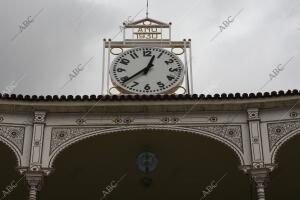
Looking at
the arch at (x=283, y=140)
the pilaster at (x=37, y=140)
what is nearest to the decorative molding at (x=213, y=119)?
the arch at (x=283, y=140)

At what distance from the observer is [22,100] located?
14617 mm

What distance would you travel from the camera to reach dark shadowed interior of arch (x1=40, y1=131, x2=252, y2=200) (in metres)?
15.2

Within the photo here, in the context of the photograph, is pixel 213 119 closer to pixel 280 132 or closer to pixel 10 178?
pixel 280 132

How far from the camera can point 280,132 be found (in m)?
14.5

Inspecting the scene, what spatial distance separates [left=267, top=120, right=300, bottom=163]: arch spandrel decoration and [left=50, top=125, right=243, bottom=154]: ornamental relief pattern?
71cm

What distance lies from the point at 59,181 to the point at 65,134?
2.63 meters

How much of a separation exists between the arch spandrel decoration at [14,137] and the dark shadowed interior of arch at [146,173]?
1.15 metres

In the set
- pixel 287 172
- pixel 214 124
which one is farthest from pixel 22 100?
pixel 287 172

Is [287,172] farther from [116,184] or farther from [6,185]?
[6,185]

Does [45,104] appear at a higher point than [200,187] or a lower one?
higher

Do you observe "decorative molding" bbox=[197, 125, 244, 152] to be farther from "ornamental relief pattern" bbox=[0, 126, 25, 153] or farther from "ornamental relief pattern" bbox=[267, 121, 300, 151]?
"ornamental relief pattern" bbox=[0, 126, 25, 153]

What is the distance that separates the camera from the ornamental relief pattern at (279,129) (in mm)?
14391

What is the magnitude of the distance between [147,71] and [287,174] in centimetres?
480

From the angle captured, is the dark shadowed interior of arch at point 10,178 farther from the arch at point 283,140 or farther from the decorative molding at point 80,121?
the arch at point 283,140
